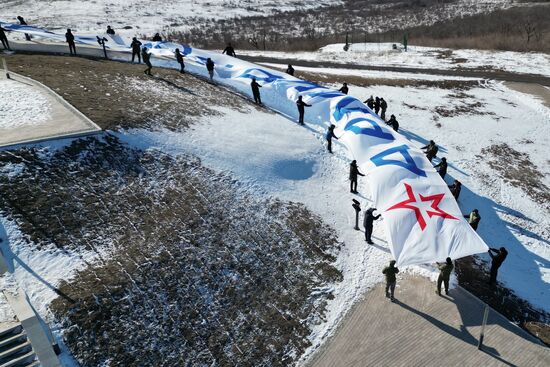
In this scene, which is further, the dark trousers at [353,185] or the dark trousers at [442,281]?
the dark trousers at [353,185]

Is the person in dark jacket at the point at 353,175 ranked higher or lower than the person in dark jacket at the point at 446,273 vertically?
higher

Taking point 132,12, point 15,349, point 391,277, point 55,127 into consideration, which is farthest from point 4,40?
point 132,12

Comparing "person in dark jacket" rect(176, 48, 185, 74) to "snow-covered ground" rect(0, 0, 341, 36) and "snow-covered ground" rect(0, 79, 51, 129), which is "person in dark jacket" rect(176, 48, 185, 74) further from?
"snow-covered ground" rect(0, 0, 341, 36)

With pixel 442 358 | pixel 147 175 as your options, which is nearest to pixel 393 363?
pixel 442 358

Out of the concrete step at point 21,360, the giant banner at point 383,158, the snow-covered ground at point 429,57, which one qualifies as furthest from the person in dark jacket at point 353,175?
the snow-covered ground at point 429,57

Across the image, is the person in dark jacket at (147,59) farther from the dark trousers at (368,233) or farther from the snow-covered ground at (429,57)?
the snow-covered ground at (429,57)

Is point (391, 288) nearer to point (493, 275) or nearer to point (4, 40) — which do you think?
point (493, 275)

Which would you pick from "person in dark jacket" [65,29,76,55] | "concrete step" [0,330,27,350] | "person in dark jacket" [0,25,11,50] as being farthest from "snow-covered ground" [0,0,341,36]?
"concrete step" [0,330,27,350]
